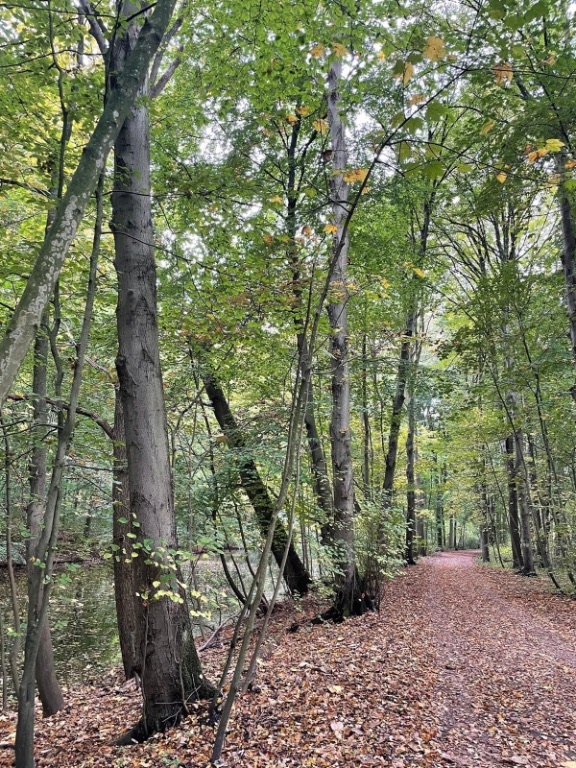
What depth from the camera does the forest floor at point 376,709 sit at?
302cm

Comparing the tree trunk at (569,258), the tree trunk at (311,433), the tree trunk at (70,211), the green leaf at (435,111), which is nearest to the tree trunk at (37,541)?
the tree trunk at (311,433)

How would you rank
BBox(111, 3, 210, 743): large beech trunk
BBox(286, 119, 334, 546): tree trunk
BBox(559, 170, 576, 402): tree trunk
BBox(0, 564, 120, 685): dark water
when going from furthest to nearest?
BBox(0, 564, 120, 685): dark water < BBox(559, 170, 576, 402): tree trunk < BBox(286, 119, 334, 546): tree trunk < BBox(111, 3, 210, 743): large beech trunk

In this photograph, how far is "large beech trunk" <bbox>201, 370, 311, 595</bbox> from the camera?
267 inches

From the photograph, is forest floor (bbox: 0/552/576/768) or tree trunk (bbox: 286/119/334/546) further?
tree trunk (bbox: 286/119/334/546)

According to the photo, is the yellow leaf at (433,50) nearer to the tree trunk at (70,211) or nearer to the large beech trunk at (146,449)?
the tree trunk at (70,211)

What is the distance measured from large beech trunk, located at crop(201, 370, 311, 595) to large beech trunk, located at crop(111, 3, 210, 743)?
234cm

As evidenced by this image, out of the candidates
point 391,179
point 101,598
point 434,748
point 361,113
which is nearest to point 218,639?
point 434,748

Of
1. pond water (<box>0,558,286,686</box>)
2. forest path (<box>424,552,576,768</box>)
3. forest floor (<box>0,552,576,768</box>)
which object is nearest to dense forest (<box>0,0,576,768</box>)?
forest floor (<box>0,552,576,768</box>)

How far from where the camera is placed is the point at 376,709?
3689mm

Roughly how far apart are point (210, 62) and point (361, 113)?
365 cm

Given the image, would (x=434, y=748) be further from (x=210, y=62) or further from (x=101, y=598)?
(x=101, y=598)

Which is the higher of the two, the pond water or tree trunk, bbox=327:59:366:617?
tree trunk, bbox=327:59:366:617

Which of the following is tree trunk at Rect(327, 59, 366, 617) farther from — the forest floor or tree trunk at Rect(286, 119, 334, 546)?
the forest floor

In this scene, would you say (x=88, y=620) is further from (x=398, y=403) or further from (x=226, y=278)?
(x=226, y=278)
